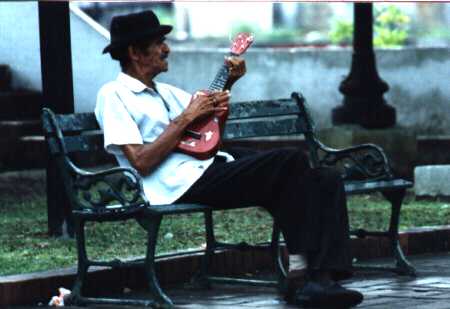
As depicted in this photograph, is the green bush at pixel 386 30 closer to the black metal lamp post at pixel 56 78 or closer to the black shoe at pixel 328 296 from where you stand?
the black metal lamp post at pixel 56 78

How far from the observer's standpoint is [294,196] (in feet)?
24.1

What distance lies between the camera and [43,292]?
7621mm

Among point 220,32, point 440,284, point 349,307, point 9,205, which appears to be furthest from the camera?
point 220,32

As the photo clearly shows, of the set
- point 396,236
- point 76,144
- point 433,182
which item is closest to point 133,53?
point 76,144

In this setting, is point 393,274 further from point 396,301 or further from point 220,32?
point 220,32

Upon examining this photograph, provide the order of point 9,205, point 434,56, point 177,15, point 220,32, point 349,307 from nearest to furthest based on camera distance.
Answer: point 349,307 < point 9,205 < point 434,56 < point 220,32 < point 177,15

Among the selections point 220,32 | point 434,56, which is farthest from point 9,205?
point 220,32

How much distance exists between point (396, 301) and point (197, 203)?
102 cm

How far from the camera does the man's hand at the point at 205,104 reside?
7516 millimetres

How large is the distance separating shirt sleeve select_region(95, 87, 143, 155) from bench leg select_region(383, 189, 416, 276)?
1655 millimetres

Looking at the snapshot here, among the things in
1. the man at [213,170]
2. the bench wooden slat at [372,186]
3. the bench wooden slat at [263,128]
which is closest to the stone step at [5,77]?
the bench wooden slat at [263,128]

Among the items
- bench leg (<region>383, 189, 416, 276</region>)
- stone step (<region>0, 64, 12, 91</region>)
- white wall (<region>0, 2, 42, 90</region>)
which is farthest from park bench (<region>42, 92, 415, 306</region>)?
stone step (<region>0, 64, 12, 91</region>)

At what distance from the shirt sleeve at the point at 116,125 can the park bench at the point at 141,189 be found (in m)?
0.14

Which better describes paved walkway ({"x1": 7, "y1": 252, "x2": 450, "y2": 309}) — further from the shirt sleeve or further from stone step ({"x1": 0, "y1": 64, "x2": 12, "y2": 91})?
stone step ({"x1": 0, "y1": 64, "x2": 12, "y2": 91})
